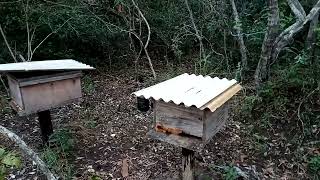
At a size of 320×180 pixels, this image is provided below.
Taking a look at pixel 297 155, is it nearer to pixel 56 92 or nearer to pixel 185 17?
pixel 56 92

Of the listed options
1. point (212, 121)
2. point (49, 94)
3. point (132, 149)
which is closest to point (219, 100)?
point (212, 121)

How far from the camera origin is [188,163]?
3.48 meters

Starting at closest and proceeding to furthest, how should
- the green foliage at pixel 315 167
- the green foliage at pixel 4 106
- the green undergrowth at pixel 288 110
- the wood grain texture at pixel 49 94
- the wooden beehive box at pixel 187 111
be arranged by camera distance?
the wooden beehive box at pixel 187 111 → the wood grain texture at pixel 49 94 → the green foliage at pixel 315 167 → the green undergrowth at pixel 288 110 → the green foliage at pixel 4 106

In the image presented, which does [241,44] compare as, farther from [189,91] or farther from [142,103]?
[142,103]

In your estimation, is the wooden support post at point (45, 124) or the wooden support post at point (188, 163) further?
the wooden support post at point (45, 124)

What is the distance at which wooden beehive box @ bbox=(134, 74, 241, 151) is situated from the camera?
295 centimetres

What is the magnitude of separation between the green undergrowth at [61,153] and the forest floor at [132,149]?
0.05m

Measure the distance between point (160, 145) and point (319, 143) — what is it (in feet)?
7.71

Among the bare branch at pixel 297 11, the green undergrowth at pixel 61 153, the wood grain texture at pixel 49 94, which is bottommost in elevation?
the green undergrowth at pixel 61 153

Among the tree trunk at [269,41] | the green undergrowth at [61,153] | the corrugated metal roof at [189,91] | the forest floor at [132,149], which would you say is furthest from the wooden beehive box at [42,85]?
the tree trunk at [269,41]

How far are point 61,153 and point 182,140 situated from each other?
2.03 m

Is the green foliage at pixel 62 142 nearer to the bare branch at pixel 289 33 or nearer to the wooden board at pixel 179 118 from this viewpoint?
the wooden board at pixel 179 118

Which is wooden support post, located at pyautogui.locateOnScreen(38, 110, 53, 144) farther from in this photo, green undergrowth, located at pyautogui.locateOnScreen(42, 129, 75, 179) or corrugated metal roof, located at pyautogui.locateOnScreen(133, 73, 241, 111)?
corrugated metal roof, located at pyautogui.locateOnScreen(133, 73, 241, 111)

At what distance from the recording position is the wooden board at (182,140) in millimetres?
3021
